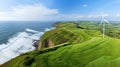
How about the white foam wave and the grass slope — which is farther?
the white foam wave

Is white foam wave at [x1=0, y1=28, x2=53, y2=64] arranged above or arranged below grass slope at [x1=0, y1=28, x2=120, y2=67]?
below

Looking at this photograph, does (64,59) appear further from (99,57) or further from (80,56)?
(99,57)

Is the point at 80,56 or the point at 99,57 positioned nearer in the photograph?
the point at 99,57

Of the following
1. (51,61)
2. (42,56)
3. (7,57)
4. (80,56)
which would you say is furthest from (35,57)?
(7,57)

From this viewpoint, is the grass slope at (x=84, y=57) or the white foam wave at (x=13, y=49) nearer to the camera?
the grass slope at (x=84, y=57)

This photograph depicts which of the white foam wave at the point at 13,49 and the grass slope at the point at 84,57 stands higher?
the grass slope at the point at 84,57

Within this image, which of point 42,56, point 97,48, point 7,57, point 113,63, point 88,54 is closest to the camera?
point 113,63

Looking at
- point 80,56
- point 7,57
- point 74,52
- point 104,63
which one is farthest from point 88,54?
point 7,57

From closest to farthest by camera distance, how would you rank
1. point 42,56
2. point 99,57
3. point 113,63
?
point 113,63 → point 99,57 → point 42,56

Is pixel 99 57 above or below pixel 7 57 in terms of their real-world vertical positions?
above

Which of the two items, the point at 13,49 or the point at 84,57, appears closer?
the point at 84,57

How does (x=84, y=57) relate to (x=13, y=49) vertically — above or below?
above
